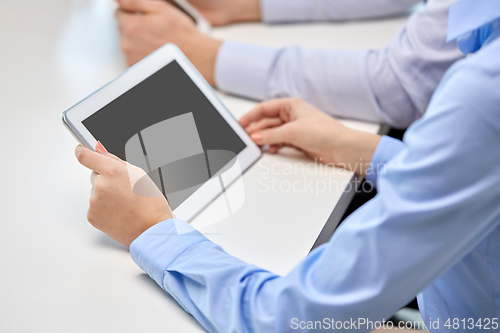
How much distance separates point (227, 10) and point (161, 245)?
653 mm

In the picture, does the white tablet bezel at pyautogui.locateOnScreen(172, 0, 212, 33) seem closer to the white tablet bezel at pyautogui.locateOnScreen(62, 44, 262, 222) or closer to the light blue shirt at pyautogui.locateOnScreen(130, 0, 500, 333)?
the white tablet bezel at pyautogui.locateOnScreen(62, 44, 262, 222)

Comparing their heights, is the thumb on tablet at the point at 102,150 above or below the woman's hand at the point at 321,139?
above

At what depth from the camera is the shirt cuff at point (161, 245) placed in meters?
0.44

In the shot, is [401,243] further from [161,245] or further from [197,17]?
[197,17]

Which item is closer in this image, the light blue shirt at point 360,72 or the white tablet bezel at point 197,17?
the light blue shirt at point 360,72

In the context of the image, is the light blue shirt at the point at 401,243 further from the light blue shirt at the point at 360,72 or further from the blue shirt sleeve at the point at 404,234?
the light blue shirt at the point at 360,72

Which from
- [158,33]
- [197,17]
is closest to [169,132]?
[158,33]

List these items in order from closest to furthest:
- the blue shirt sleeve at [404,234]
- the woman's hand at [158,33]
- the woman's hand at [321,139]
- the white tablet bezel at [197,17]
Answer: the blue shirt sleeve at [404,234], the woman's hand at [321,139], the woman's hand at [158,33], the white tablet bezel at [197,17]

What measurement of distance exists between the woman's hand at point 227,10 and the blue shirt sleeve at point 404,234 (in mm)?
681

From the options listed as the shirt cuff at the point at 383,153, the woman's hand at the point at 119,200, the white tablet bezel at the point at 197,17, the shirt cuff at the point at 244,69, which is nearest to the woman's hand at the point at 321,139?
the shirt cuff at the point at 383,153

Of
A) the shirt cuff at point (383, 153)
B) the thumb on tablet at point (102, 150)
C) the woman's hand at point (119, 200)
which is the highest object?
the thumb on tablet at point (102, 150)

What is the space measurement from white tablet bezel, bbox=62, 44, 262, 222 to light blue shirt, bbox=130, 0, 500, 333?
10 cm

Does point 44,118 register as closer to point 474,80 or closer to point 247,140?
point 247,140

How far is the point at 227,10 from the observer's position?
3.09 ft
